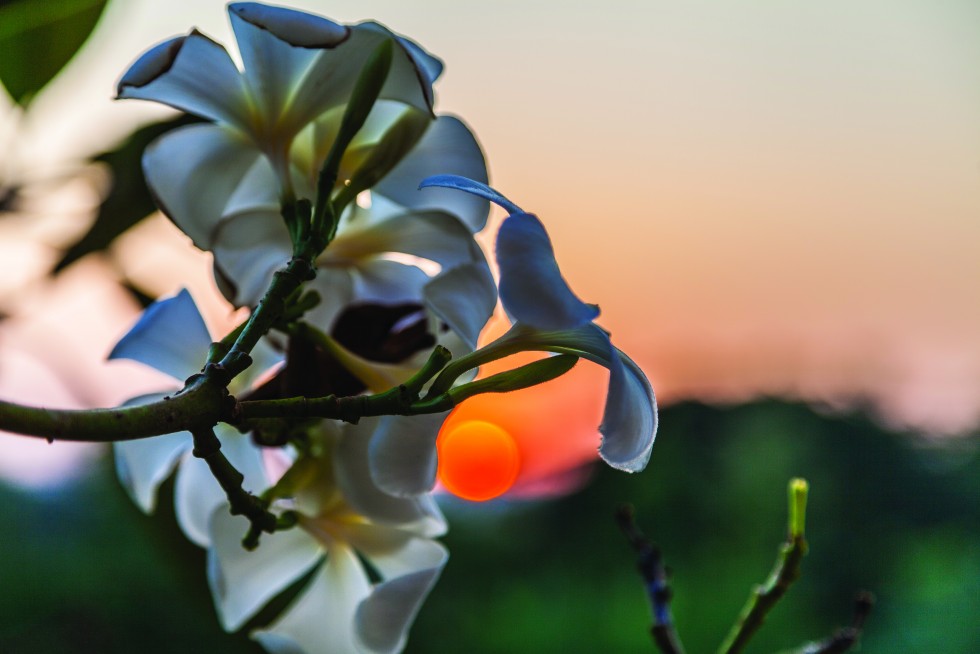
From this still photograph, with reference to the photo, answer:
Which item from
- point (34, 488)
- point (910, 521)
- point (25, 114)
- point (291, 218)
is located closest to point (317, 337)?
point (291, 218)

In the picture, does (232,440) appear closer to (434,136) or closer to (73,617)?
(434,136)

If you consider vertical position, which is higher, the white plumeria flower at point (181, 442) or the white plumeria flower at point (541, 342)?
the white plumeria flower at point (541, 342)

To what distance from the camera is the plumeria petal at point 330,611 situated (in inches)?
9.5

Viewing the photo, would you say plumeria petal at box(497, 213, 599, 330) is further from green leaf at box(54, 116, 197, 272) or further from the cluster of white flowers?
green leaf at box(54, 116, 197, 272)

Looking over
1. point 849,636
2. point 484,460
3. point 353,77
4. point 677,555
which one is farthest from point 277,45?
point 677,555

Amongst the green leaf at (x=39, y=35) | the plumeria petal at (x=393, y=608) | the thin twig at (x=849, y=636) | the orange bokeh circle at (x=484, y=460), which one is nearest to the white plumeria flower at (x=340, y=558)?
the plumeria petal at (x=393, y=608)

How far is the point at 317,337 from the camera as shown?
8.4 inches

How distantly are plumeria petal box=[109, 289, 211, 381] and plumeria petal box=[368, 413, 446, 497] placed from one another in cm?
5

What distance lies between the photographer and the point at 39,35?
1.18ft

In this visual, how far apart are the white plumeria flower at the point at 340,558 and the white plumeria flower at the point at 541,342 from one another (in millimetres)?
13

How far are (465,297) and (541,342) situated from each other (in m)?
0.03

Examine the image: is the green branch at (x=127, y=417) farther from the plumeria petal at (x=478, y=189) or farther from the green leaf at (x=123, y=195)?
the green leaf at (x=123, y=195)

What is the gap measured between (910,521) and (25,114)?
1101 millimetres

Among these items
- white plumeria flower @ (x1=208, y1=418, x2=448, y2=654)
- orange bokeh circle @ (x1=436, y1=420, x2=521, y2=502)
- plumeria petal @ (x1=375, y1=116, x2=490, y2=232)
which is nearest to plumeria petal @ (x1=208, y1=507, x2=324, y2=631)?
white plumeria flower @ (x1=208, y1=418, x2=448, y2=654)
